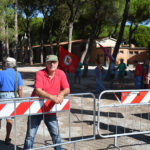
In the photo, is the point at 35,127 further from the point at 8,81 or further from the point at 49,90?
the point at 8,81

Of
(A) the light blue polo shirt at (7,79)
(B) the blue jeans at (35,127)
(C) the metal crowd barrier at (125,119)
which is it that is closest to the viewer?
(B) the blue jeans at (35,127)

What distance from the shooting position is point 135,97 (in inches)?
180

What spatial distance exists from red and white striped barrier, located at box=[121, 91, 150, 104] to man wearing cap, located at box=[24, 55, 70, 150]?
1.51 m

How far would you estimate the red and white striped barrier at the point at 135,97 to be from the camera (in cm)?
451

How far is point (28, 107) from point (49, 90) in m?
0.43

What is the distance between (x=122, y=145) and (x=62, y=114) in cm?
247

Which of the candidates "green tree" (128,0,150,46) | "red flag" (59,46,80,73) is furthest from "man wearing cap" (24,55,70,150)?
"green tree" (128,0,150,46)

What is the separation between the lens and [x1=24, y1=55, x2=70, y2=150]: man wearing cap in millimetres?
3328

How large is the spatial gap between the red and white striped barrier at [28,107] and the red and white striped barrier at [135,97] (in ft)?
5.01

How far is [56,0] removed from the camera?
28312 mm

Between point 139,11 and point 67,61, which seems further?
point 139,11

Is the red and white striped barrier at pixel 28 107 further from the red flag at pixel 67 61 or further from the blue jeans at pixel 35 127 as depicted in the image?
the red flag at pixel 67 61

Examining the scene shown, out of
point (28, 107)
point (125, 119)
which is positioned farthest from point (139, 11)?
point (28, 107)

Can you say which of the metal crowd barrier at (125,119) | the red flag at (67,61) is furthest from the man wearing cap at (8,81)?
the red flag at (67,61)
